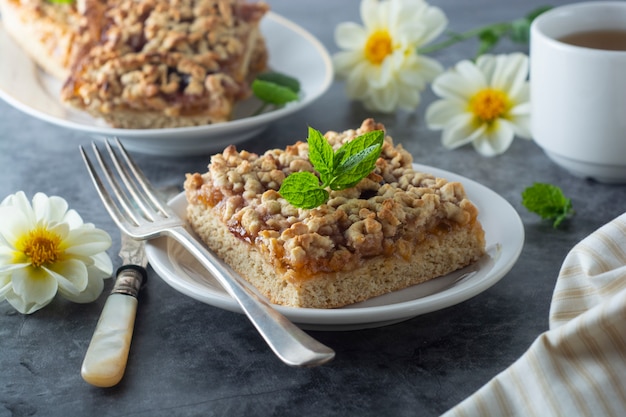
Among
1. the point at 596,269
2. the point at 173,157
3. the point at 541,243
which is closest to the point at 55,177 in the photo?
the point at 173,157

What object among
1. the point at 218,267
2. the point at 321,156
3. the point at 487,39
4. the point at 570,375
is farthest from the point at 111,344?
the point at 487,39

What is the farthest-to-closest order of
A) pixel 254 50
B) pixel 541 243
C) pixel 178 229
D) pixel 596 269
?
pixel 254 50 → pixel 541 243 → pixel 178 229 → pixel 596 269

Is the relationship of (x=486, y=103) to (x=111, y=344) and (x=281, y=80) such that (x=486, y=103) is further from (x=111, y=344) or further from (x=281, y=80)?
(x=111, y=344)

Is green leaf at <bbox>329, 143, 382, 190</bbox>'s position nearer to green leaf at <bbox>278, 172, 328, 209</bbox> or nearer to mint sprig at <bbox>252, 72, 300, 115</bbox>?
→ green leaf at <bbox>278, 172, 328, 209</bbox>

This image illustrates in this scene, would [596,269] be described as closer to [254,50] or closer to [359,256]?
[359,256]

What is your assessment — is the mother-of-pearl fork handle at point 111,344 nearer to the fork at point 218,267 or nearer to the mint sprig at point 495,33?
the fork at point 218,267

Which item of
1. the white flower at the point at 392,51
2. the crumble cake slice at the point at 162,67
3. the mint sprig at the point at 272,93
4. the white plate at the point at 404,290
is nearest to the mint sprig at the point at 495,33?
the white flower at the point at 392,51
